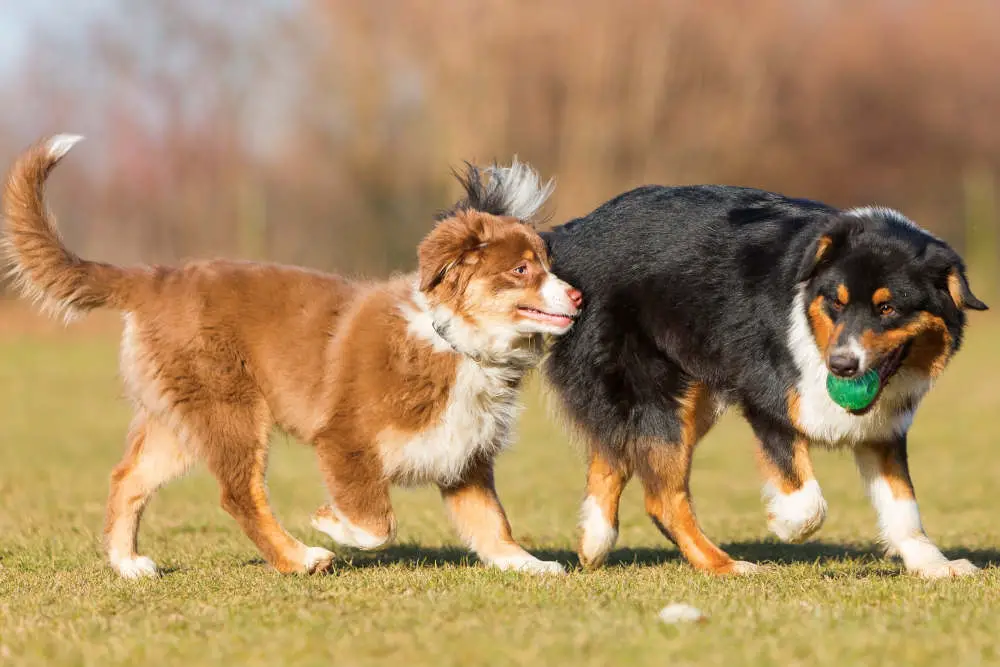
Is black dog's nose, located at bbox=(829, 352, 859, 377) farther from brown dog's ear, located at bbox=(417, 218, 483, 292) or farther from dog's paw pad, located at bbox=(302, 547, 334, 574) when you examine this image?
dog's paw pad, located at bbox=(302, 547, 334, 574)

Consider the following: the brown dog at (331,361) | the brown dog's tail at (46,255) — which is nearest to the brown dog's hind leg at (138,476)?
the brown dog at (331,361)

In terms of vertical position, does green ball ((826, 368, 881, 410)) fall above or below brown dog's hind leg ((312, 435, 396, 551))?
above

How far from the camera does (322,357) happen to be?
6.07m

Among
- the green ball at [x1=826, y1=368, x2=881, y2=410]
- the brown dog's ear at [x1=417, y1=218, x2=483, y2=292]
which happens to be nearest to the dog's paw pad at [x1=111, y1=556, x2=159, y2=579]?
the brown dog's ear at [x1=417, y1=218, x2=483, y2=292]

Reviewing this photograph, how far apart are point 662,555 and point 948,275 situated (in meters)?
2.50

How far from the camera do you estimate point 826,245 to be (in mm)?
5426

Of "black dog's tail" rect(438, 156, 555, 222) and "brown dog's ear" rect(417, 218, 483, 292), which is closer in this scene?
"brown dog's ear" rect(417, 218, 483, 292)

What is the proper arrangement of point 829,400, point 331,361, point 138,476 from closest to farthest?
point 829,400 < point 331,361 < point 138,476

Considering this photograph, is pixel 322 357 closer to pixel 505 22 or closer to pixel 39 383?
pixel 39 383

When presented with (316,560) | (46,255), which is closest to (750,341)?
(316,560)

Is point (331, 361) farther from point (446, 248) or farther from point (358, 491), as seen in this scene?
point (446, 248)

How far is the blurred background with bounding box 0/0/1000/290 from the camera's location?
27703 mm

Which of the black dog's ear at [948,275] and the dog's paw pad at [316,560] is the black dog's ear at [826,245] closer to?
the black dog's ear at [948,275]

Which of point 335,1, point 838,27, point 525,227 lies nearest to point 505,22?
point 335,1
